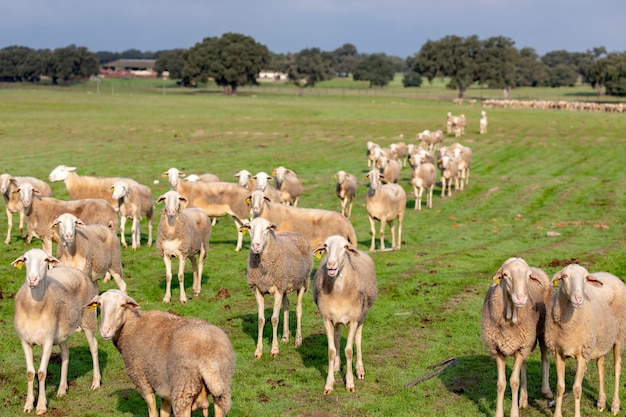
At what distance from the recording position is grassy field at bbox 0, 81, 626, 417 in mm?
12141

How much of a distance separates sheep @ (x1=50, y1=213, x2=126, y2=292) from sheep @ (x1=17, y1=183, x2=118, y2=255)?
3.53 m

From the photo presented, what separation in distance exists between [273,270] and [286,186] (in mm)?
13855

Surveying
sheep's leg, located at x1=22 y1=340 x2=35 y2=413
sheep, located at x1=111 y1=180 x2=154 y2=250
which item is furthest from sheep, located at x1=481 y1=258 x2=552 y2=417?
sheep, located at x1=111 y1=180 x2=154 y2=250

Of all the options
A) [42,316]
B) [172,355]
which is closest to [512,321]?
[172,355]

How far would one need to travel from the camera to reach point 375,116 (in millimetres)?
76125

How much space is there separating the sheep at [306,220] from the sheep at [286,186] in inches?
317

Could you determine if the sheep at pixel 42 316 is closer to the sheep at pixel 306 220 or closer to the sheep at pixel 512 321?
the sheep at pixel 512 321

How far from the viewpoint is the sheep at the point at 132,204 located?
22734 millimetres

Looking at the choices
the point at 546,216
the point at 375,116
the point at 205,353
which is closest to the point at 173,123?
the point at 375,116

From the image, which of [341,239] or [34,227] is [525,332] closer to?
[341,239]

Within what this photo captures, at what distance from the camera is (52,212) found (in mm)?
19828

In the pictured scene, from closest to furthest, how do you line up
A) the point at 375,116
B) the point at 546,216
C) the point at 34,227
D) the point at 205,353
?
the point at 205,353, the point at 34,227, the point at 546,216, the point at 375,116

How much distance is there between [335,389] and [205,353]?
367 cm

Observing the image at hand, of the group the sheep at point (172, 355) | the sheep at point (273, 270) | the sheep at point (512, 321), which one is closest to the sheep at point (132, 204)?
the sheep at point (273, 270)
